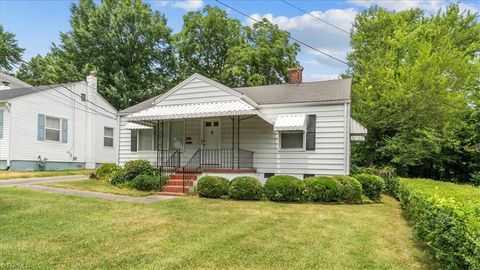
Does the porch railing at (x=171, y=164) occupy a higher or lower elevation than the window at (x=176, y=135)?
lower

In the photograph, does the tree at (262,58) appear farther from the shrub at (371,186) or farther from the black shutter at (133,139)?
the shrub at (371,186)

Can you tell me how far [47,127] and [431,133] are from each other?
21146 mm

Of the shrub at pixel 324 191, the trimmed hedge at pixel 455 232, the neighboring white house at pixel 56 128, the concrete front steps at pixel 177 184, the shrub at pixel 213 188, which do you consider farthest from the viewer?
the neighboring white house at pixel 56 128

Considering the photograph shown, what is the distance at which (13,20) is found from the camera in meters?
16.8

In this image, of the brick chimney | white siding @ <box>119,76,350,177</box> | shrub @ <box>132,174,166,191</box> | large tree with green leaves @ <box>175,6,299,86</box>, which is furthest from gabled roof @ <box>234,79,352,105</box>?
large tree with green leaves @ <box>175,6,299,86</box>

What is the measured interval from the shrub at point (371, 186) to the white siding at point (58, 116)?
17.0 meters

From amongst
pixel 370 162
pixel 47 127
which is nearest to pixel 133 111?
pixel 47 127

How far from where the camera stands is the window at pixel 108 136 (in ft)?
83.0

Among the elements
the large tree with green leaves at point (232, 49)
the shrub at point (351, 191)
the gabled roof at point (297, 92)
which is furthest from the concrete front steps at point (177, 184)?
the large tree with green leaves at point (232, 49)

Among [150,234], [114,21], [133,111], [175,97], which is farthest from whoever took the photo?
[114,21]

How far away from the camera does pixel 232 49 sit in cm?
3250

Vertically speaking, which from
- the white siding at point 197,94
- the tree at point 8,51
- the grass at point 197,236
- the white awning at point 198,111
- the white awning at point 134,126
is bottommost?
the grass at point 197,236

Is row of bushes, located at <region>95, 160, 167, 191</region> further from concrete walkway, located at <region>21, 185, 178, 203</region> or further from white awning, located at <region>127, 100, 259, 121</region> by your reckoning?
white awning, located at <region>127, 100, 259, 121</region>

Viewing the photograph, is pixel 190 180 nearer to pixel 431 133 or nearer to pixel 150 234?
pixel 150 234
